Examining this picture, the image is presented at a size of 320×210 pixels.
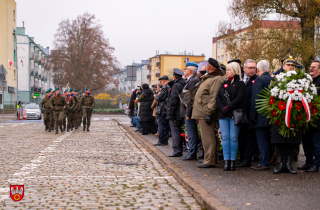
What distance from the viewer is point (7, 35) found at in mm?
61594

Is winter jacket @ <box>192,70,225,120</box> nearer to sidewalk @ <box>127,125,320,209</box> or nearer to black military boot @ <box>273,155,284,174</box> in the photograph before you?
sidewalk @ <box>127,125,320,209</box>

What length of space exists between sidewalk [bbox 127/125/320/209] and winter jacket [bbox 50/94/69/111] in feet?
39.4

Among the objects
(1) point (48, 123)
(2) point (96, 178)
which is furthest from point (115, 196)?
(1) point (48, 123)

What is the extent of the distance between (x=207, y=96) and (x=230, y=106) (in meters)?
0.69

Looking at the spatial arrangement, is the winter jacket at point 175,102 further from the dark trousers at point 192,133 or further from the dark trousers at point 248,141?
the dark trousers at point 248,141

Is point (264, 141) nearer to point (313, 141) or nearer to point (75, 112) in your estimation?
point (313, 141)

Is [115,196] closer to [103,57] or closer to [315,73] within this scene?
[315,73]

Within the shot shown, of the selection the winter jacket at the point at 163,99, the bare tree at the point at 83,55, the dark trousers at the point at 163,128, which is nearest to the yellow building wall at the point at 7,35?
the bare tree at the point at 83,55

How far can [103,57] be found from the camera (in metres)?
59.8

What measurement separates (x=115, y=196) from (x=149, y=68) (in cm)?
12954

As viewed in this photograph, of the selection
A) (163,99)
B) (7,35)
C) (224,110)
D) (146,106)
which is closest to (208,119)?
(224,110)

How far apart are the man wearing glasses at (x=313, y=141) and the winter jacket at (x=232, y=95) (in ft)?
4.47

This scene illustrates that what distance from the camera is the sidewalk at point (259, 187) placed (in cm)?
489

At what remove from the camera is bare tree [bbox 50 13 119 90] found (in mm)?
58031
